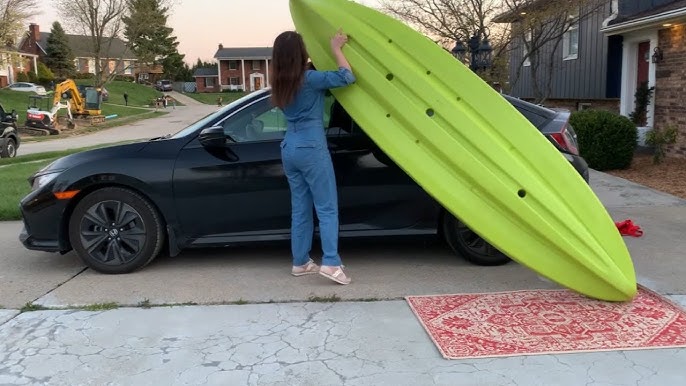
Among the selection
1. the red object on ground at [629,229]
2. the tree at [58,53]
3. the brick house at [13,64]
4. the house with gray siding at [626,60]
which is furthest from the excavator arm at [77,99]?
the tree at [58,53]

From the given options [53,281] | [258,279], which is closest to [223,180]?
[258,279]

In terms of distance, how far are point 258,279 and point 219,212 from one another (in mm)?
636

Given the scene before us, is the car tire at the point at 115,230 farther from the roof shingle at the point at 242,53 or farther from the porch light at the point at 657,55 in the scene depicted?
the roof shingle at the point at 242,53

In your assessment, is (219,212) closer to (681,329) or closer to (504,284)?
(504,284)

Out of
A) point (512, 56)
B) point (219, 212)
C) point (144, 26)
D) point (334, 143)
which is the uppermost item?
point (144, 26)

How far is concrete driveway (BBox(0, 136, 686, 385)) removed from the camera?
333 cm

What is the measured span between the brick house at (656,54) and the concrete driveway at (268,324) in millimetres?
6720

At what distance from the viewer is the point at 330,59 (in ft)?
15.7

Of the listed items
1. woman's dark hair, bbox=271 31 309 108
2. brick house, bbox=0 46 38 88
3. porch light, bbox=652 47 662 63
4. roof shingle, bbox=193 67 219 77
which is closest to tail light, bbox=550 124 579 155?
woman's dark hair, bbox=271 31 309 108

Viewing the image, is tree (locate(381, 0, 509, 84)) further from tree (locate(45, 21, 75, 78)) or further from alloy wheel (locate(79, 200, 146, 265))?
tree (locate(45, 21, 75, 78))

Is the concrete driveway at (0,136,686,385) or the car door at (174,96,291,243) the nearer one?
the concrete driveway at (0,136,686,385)

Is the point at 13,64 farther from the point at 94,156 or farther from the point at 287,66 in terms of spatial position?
the point at 287,66

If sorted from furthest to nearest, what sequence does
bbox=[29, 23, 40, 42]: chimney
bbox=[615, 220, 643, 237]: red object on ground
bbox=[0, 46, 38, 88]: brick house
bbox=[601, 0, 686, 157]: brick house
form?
bbox=[29, 23, 40, 42]: chimney
bbox=[0, 46, 38, 88]: brick house
bbox=[601, 0, 686, 157]: brick house
bbox=[615, 220, 643, 237]: red object on ground

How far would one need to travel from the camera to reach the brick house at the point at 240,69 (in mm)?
92938
